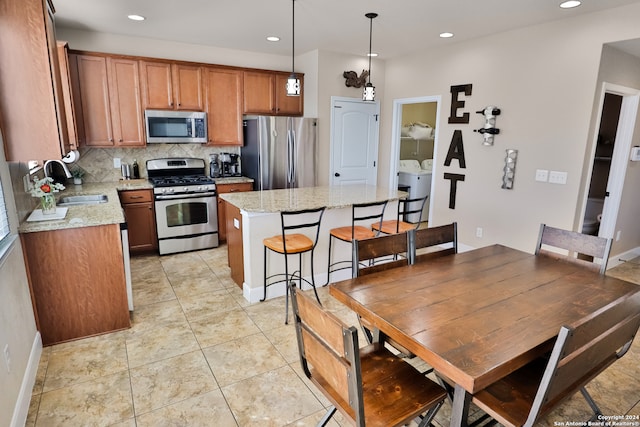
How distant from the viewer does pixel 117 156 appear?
4.70 m

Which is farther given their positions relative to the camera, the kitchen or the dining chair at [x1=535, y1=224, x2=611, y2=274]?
the kitchen

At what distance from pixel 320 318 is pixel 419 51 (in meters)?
4.74

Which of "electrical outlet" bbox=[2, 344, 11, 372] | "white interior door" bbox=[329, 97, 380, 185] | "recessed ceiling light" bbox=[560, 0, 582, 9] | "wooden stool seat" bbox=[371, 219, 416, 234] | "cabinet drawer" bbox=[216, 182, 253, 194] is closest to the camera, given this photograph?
"electrical outlet" bbox=[2, 344, 11, 372]

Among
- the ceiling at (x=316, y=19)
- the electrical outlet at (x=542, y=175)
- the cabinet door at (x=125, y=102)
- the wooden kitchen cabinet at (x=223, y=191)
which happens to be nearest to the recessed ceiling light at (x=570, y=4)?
the ceiling at (x=316, y=19)

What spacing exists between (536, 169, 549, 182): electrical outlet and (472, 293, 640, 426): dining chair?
2.52 m

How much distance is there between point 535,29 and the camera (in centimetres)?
374

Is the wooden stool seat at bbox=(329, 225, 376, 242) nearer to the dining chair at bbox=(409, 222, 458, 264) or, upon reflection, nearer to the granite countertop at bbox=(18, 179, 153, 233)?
the dining chair at bbox=(409, 222, 458, 264)

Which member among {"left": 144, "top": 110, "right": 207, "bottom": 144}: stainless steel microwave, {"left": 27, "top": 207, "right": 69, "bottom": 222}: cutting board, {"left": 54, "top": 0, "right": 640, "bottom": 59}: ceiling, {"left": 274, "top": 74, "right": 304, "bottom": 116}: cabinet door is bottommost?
{"left": 27, "top": 207, "right": 69, "bottom": 222}: cutting board

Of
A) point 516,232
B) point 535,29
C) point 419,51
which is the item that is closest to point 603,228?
point 516,232

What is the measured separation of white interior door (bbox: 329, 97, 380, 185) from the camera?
5355 mm

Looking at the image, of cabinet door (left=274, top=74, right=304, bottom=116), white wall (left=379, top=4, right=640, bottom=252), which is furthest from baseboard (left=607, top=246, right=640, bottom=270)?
cabinet door (left=274, top=74, right=304, bottom=116)

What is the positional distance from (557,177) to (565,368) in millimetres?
3043

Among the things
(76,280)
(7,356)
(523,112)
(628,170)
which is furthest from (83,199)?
(628,170)

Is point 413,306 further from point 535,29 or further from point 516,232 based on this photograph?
point 535,29
